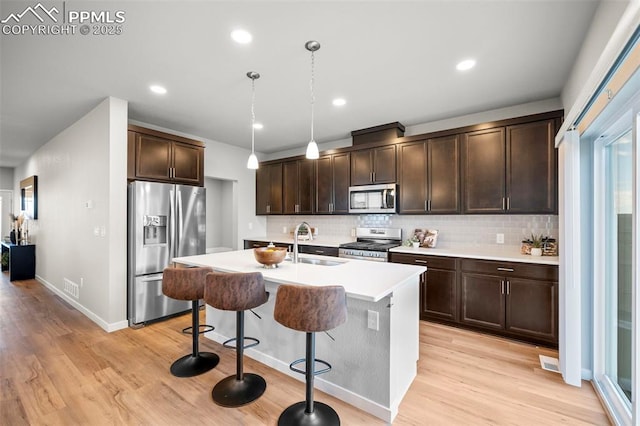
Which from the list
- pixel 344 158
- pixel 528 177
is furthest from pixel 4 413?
pixel 528 177

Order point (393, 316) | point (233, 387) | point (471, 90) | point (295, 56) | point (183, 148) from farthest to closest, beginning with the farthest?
point (183, 148) < point (471, 90) < point (295, 56) < point (233, 387) < point (393, 316)

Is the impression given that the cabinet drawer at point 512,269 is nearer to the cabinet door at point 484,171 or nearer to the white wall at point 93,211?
the cabinet door at point 484,171

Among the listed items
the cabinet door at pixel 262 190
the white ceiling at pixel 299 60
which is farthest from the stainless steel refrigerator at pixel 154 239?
the cabinet door at pixel 262 190

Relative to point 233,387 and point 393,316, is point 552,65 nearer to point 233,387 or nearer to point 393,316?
point 393,316

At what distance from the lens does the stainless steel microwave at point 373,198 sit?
3984mm

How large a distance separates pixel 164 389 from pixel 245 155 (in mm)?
4237

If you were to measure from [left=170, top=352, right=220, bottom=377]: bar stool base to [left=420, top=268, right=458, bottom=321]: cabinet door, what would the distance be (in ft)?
7.92

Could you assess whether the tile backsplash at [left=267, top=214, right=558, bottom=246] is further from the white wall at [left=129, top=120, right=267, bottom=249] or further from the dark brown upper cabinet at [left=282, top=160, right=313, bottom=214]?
the white wall at [left=129, top=120, right=267, bottom=249]

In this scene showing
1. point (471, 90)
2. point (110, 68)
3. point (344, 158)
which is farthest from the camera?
point (344, 158)

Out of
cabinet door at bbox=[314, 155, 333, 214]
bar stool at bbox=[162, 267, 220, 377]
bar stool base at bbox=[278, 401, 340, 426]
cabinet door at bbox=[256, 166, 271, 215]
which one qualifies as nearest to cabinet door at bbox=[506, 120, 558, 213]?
cabinet door at bbox=[314, 155, 333, 214]

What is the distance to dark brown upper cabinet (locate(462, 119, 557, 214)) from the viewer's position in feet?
9.89

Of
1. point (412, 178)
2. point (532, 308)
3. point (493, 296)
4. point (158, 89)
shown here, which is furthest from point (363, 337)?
point (158, 89)

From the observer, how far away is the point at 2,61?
8.00 feet

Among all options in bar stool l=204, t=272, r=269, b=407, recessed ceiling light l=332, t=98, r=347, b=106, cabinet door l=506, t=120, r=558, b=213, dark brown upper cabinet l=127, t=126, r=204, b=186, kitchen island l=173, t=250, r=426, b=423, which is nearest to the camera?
kitchen island l=173, t=250, r=426, b=423
